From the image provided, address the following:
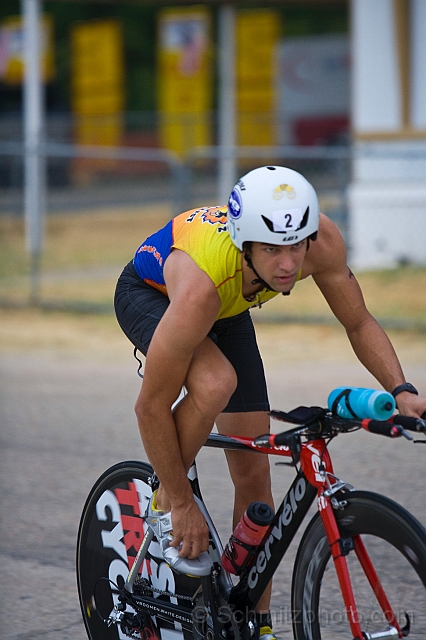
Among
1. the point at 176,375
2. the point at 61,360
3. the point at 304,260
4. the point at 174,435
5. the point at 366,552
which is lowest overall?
the point at 61,360

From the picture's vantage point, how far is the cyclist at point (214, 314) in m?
2.95

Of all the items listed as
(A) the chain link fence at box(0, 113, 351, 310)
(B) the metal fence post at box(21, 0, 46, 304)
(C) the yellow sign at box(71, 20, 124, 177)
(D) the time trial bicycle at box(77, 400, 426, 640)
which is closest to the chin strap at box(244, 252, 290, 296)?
(D) the time trial bicycle at box(77, 400, 426, 640)

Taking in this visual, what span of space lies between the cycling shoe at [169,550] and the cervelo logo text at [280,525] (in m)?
0.14

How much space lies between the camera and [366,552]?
287 centimetres

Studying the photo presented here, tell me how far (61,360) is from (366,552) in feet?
23.9

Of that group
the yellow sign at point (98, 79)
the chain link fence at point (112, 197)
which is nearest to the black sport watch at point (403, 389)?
the chain link fence at point (112, 197)

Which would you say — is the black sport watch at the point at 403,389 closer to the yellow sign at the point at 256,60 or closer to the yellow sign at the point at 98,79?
the yellow sign at the point at 256,60

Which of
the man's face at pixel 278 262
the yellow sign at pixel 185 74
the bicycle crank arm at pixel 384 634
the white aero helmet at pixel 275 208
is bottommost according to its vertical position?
the bicycle crank arm at pixel 384 634

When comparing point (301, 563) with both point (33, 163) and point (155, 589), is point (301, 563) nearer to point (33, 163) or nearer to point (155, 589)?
point (155, 589)

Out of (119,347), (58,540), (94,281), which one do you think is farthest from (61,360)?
(58,540)

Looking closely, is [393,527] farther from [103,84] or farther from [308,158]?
[103,84]

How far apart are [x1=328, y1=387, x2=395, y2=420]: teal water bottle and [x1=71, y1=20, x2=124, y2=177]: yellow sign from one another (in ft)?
60.8

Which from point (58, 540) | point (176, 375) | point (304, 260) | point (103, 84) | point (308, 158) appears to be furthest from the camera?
point (103, 84)

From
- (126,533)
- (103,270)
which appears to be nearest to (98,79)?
(103,270)
